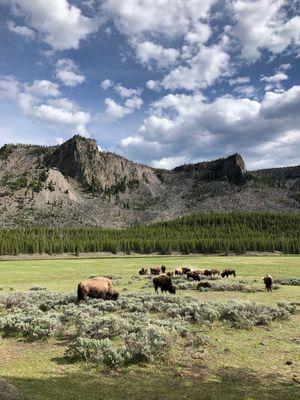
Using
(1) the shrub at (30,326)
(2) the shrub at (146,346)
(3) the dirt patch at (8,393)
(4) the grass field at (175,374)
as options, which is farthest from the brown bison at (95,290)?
(3) the dirt patch at (8,393)

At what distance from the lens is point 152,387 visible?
11852 millimetres

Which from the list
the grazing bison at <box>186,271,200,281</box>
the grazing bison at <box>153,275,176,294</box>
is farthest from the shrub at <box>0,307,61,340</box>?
the grazing bison at <box>186,271,200,281</box>

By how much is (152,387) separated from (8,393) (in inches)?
160

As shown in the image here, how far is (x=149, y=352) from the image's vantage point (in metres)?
14.2

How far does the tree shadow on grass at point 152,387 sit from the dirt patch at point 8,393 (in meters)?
0.45

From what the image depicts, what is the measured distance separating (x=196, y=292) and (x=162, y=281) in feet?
12.2

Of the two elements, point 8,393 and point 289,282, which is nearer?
point 8,393

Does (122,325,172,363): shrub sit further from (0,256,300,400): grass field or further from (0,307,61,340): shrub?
(0,307,61,340): shrub

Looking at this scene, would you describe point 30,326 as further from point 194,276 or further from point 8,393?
point 194,276

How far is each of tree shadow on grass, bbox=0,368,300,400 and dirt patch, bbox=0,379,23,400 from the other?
0.45 m

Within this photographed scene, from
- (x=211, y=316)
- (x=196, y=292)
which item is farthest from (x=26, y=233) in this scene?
(x=211, y=316)

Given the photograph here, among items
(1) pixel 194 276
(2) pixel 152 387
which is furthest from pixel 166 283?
(2) pixel 152 387

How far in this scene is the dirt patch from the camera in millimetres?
9844

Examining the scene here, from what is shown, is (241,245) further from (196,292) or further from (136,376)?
(136,376)
